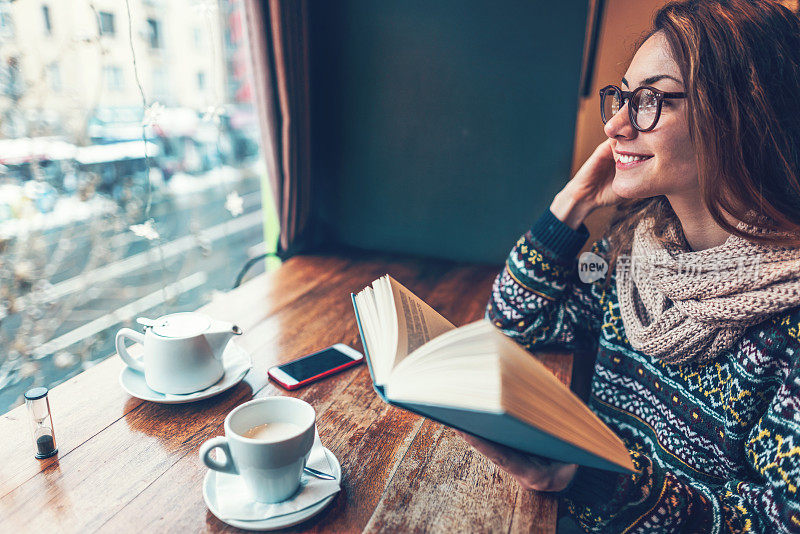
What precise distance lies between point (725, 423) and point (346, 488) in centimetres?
54

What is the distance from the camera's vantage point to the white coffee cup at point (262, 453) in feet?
1.81

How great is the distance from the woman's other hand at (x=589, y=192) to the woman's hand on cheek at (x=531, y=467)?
57 cm

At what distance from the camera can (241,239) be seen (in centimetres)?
325

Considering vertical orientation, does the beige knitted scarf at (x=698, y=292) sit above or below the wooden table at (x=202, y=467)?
above

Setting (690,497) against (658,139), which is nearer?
(690,497)

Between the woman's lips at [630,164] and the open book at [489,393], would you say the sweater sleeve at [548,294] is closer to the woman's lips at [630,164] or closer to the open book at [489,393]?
the woman's lips at [630,164]

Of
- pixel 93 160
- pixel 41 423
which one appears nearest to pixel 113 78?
pixel 93 160

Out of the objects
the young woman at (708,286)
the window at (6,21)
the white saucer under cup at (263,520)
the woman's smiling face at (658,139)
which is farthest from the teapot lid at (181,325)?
the window at (6,21)

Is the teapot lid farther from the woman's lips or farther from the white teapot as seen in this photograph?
the woman's lips

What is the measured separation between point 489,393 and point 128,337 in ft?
2.00

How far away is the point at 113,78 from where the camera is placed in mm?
1428

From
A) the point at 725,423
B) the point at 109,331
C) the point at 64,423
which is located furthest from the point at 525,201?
the point at 109,331

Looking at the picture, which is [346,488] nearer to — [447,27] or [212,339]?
[212,339]

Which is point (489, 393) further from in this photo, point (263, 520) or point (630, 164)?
point (630, 164)
